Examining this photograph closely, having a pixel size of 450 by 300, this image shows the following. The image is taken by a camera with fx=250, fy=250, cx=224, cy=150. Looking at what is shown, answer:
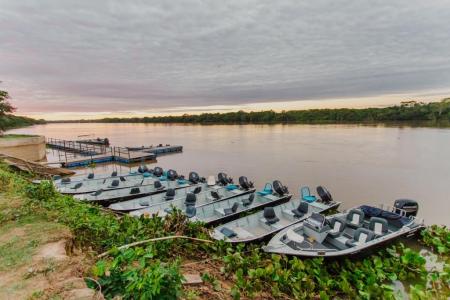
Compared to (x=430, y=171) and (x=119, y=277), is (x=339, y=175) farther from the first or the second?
(x=119, y=277)

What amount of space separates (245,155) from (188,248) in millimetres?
24504

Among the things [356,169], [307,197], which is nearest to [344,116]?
[356,169]

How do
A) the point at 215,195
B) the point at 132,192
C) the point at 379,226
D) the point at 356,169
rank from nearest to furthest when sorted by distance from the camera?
the point at 379,226, the point at 215,195, the point at 132,192, the point at 356,169

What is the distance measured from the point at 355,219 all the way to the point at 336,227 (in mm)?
935

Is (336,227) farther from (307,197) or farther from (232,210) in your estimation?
(232,210)

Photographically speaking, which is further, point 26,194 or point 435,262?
point 435,262

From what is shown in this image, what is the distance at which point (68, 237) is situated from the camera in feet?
14.6

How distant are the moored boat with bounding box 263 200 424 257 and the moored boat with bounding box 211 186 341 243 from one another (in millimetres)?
659

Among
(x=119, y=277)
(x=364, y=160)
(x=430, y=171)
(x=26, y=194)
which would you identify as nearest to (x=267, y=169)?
(x=364, y=160)

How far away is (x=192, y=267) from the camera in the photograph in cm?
418

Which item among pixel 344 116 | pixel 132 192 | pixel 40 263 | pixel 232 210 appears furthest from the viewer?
pixel 344 116

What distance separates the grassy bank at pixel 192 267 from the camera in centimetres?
250

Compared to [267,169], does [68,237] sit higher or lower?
higher

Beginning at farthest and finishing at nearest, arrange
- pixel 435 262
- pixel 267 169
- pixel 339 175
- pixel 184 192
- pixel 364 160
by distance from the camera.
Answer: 1. pixel 364 160
2. pixel 267 169
3. pixel 339 175
4. pixel 184 192
5. pixel 435 262
